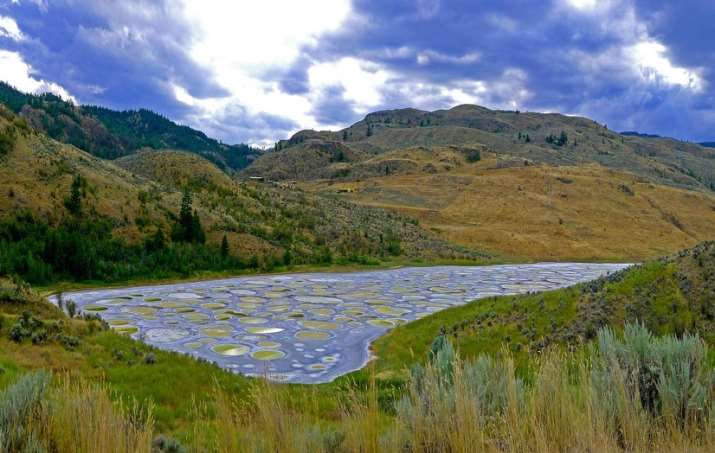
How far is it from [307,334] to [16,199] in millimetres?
20079

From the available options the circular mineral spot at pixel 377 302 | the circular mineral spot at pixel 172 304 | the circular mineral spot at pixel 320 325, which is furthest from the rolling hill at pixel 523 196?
the circular mineral spot at pixel 172 304

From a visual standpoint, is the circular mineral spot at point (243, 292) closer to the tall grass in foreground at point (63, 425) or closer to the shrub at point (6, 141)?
the shrub at point (6, 141)

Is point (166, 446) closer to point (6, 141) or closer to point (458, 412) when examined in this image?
point (458, 412)

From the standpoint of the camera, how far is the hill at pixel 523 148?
366 ft

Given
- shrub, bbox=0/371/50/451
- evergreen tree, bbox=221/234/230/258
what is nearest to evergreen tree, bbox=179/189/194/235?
evergreen tree, bbox=221/234/230/258

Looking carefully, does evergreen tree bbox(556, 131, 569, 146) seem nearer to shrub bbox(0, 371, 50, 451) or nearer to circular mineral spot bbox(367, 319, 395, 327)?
circular mineral spot bbox(367, 319, 395, 327)

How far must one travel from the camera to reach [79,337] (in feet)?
34.9

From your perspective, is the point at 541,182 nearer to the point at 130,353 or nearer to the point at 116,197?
the point at 116,197

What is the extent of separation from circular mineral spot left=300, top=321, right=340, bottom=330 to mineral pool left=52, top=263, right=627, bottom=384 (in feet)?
0.11

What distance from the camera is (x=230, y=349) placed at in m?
13.6

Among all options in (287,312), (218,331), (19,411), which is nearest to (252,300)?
(287,312)

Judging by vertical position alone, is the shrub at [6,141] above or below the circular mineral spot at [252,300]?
above

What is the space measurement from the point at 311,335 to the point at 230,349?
2.78 m

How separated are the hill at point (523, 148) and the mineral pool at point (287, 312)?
71440 mm
